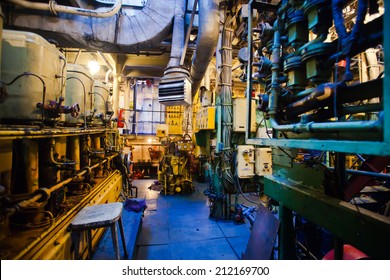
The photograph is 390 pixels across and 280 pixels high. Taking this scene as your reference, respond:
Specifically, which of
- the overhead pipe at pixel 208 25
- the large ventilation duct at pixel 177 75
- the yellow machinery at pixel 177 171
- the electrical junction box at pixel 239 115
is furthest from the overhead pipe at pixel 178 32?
the yellow machinery at pixel 177 171

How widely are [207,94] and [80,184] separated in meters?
3.81

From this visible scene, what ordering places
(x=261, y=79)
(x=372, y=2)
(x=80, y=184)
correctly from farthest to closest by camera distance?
(x=80, y=184), (x=261, y=79), (x=372, y=2)

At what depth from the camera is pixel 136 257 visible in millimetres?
2871

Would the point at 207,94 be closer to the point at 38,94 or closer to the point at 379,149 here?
the point at 38,94

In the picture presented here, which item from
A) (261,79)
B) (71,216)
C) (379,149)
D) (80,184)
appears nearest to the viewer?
(379,149)

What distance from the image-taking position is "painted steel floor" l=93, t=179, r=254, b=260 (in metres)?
2.90

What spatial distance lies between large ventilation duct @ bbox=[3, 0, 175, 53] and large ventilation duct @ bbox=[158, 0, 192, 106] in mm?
191

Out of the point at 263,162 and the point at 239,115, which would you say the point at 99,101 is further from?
the point at 263,162

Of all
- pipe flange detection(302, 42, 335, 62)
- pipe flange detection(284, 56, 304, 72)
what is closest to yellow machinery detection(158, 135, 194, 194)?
pipe flange detection(284, 56, 304, 72)

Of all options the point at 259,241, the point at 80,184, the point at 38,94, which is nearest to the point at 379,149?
the point at 259,241

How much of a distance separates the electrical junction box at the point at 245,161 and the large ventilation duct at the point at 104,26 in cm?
300

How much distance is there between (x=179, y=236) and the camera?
3.53 m

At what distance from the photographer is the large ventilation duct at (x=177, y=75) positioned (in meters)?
3.75

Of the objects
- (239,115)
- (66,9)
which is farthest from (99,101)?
(239,115)
